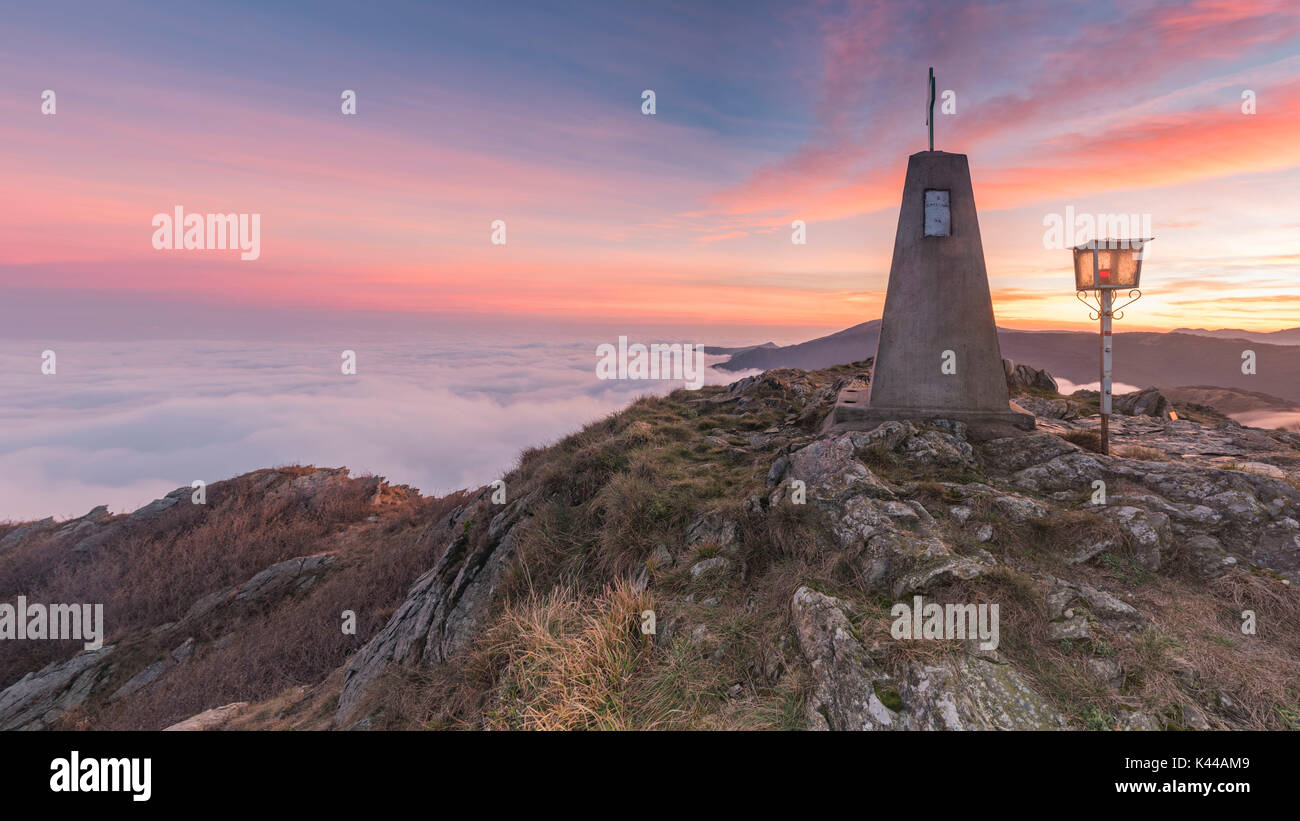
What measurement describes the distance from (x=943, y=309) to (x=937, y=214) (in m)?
1.71

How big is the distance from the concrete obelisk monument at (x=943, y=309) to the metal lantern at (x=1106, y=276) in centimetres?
132

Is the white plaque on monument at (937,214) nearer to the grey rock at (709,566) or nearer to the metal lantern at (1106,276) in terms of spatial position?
the metal lantern at (1106,276)

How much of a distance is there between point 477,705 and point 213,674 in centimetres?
1147

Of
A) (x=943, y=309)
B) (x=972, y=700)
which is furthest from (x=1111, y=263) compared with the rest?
(x=972, y=700)

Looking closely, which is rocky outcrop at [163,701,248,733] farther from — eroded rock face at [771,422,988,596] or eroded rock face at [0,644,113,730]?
eroded rock face at [771,422,988,596]

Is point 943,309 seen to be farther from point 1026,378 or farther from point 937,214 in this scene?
point 1026,378

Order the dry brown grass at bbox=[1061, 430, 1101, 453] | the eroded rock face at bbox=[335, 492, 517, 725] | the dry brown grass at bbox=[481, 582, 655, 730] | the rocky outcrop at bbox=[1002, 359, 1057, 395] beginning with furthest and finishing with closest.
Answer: the rocky outcrop at bbox=[1002, 359, 1057, 395] → the dry brown grass at bbox=[1061, 430, 1101, 453] → the eroded rock face at bbox=[335, 492, 517, 725] → the dry brown grass at bbox=[481, 582, 655, 730]

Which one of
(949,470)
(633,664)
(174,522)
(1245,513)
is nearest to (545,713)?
(633,664)

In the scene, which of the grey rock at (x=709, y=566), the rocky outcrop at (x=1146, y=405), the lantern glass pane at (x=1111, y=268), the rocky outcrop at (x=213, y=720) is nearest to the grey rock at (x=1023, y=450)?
the lantern glass pane at (x=1111, y=268)

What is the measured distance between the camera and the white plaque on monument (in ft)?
28.6

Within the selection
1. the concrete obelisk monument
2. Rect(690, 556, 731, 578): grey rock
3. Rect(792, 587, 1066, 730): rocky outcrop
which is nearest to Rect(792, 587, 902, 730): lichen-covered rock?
Rect(792, 587, 1066, 730): rocky outcrop

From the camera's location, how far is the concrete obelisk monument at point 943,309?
8.70 metres

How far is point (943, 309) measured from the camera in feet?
28.7

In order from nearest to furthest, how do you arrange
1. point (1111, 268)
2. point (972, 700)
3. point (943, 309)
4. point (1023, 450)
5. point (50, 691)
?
point (972, 700)
point (1023, 450)
point (1111, 268)
point (943, 309)
point (50, 691)
